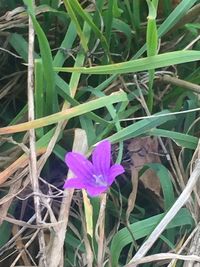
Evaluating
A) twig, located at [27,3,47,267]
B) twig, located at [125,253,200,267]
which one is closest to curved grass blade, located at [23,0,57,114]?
twig, located at [27,3,47,267]

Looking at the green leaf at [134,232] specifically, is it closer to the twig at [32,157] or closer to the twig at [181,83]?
the twig at [32,157]

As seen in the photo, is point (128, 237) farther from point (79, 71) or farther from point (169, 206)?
point (79, 71)

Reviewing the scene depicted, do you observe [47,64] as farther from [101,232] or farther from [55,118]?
[101,232]

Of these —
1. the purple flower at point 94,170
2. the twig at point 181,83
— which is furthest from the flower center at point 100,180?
the twig at point 181,83

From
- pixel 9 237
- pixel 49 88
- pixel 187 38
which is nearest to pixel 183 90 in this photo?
pixel 187 38

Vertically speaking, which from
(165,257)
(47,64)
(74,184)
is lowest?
(165,257)

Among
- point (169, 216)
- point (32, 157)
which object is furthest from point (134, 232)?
point (32, 157)
